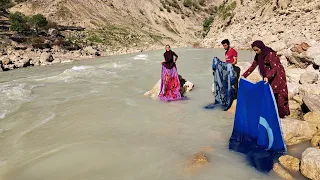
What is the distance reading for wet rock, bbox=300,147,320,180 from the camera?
420 centimetres

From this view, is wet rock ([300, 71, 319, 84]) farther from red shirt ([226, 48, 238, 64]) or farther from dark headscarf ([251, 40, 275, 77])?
dark headscarf ([251, 40, 275, 77])

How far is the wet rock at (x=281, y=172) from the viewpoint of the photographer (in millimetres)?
4434

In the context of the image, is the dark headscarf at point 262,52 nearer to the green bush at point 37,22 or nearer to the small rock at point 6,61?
the small rock at point 6,61

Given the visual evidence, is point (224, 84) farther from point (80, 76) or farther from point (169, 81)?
point (80, 76)

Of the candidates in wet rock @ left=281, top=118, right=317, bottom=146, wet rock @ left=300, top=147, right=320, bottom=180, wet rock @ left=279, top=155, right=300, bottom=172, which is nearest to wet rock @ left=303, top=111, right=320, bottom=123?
wet rock @ left=281, top=118, right=317, bottom=146

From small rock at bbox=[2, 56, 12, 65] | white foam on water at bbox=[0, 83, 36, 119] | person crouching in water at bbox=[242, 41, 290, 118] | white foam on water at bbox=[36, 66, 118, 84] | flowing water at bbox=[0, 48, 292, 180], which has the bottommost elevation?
white foam on water at bbox=[0, 83, 36, 119]

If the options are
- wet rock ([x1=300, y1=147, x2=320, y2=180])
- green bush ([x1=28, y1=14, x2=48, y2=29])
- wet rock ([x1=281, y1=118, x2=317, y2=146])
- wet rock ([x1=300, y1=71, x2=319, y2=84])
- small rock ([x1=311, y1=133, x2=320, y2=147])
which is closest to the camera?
wet rock ([x1=300, y1=147, x2=320, y2=180])

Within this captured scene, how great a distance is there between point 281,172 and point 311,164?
45 cm

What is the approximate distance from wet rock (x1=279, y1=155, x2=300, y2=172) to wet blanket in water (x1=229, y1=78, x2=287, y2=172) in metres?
0.18

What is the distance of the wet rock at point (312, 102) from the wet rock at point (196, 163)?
2893mm

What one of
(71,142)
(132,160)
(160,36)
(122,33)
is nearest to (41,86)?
(71,142)

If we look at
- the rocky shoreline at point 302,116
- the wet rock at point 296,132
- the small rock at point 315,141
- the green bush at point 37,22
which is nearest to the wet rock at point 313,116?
the rocky shoreline at point 302,116

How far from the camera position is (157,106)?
9.23m

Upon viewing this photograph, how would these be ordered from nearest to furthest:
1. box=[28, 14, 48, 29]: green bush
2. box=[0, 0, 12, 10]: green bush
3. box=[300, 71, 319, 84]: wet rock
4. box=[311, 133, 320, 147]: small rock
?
1. box=[311, 133, 320, 147]: small rock
2. box=[300, 71, 319, 84]: wet rock
3. box=[28, 14, 48, 29]: green bush
4. box=[0, 0, 12, 10]: green bush
